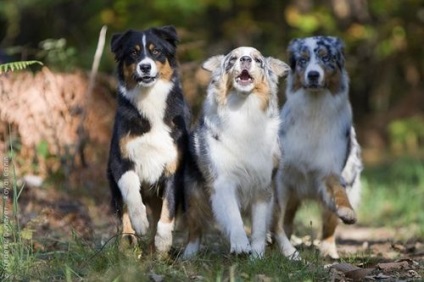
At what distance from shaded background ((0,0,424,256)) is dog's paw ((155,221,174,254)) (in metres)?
1.09

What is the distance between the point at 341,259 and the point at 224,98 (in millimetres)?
1708

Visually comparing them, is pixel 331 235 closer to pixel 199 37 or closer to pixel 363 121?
pixel 199 37

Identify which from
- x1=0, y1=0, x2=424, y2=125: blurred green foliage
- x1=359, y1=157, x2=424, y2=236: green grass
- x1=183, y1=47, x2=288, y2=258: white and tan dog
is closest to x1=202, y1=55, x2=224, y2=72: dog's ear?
x1=183, y1=47, x2=288, y2=258: white and tan dog

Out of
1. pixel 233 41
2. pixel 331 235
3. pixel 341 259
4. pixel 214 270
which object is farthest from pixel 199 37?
pixel 214 270

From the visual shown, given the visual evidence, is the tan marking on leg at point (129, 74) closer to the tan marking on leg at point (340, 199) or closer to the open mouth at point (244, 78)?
the open mouth at point (244, 78)

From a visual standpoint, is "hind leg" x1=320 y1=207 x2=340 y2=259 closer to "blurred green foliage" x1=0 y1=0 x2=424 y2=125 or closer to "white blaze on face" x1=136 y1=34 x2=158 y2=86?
"white blaze on face" x1=136 y1=34 x2=158 y2=86

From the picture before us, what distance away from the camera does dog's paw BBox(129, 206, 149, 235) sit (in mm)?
6547

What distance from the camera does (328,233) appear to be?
7.97 m

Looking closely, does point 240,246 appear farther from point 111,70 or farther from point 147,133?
point 111,70

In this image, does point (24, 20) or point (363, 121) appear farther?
point (363, 121)

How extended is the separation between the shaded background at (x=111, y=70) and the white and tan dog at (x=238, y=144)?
5.08 feet

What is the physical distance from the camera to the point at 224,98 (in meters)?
6.67

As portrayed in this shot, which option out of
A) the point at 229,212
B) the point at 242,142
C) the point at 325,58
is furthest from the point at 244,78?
the point at 325,58

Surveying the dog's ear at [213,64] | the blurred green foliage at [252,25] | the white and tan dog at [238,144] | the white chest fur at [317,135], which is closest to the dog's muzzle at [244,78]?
the white and tan dog at [238,144]
